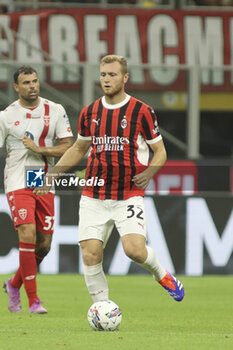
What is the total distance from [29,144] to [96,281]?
5.41ft

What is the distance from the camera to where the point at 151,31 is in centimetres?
1719

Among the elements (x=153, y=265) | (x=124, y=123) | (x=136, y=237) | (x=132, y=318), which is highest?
(x=124, y=123)

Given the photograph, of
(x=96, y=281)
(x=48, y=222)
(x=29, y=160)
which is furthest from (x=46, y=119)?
(x=96, y=281)

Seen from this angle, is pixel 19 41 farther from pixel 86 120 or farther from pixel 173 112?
pixel 86 120

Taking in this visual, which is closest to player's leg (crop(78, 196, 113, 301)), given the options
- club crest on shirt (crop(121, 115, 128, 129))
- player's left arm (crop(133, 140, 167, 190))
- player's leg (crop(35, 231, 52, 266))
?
player's left arm (crop(133, 140, 167, 190))

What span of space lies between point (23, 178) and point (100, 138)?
52.2 inches

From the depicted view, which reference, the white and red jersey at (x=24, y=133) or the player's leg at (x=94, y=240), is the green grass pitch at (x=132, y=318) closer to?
the player's leg at (x=94, y=240)

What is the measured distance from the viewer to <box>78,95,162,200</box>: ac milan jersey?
7070 millimetres

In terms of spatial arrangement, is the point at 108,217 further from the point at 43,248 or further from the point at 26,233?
the point at 43,248

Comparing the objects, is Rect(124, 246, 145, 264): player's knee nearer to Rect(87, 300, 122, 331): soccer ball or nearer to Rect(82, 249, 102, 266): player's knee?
Rect(82, 249, 102, 266): player's knee

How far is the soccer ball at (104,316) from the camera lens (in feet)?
22.1

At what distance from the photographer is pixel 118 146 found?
7.08m

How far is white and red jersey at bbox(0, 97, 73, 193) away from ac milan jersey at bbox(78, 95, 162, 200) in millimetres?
1219

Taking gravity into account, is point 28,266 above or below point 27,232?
below
